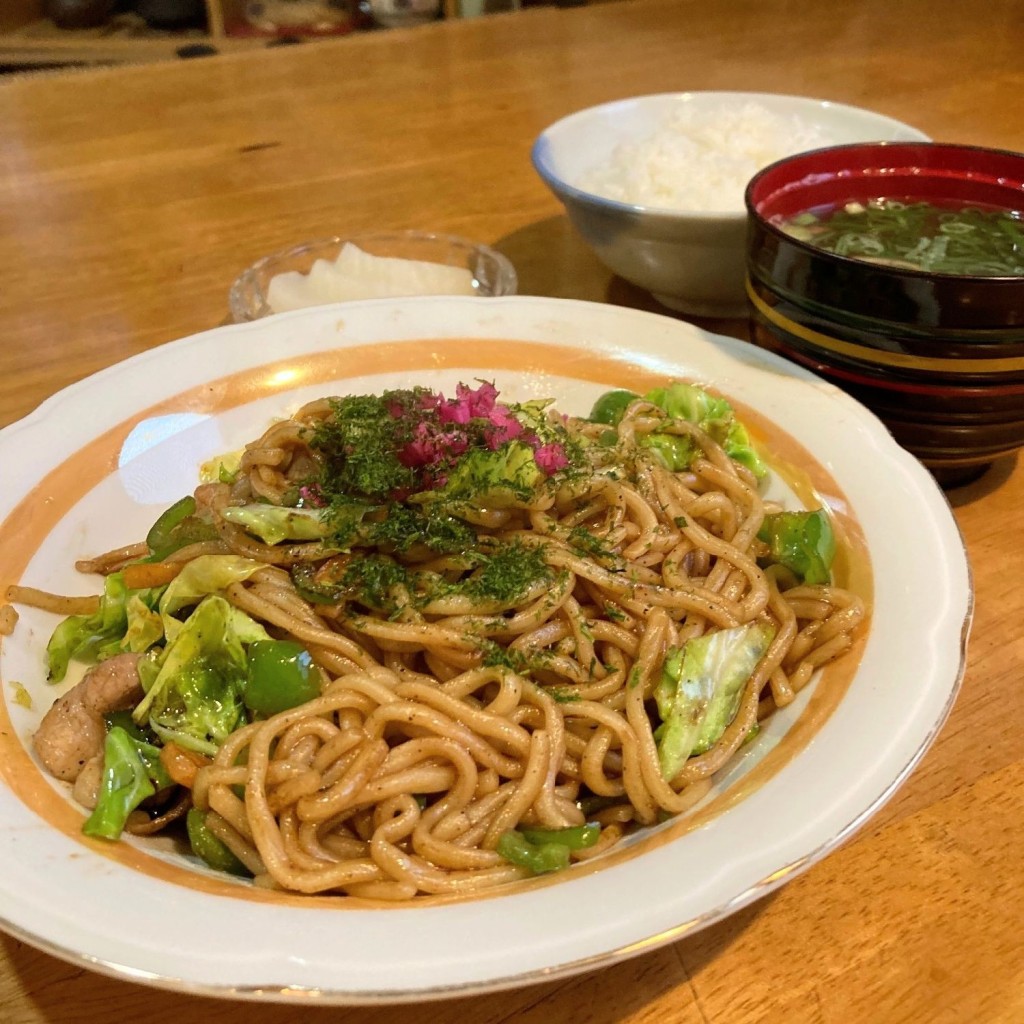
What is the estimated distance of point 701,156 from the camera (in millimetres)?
3672

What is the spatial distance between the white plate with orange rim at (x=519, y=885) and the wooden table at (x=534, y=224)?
267 mm

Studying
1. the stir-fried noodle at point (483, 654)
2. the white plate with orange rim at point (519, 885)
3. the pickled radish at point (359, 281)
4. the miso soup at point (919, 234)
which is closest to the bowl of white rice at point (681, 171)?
the miso soup at point (919, 234)

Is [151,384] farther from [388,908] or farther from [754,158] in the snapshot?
[754,158]

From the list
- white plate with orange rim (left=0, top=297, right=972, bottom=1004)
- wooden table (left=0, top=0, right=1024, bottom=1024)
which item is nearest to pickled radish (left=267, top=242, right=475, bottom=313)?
wooden table (left=0, top=0, right=1024, bottom=1024)

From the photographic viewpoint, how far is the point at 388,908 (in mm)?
1444

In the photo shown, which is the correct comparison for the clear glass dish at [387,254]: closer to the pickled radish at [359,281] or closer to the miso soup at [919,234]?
the pickled radish at [359,281]

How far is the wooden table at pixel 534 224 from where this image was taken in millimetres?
1562

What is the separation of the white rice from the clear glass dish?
1.71 feet

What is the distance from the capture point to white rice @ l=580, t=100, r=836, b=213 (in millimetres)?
3443

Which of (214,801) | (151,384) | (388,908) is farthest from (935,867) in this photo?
(151,384)

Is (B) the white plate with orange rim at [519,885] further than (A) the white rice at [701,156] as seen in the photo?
No

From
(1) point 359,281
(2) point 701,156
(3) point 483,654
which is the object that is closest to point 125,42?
(1) point 359,281

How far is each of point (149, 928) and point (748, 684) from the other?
1.27 meters

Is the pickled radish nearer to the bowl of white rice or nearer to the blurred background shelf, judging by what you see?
the bowl of white rice
